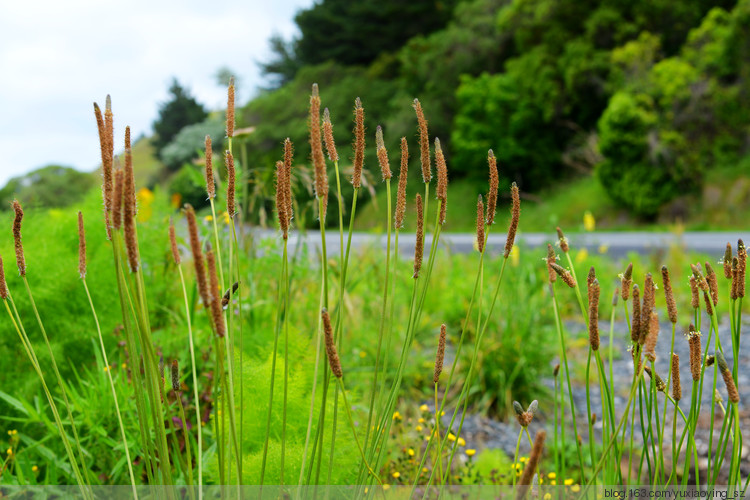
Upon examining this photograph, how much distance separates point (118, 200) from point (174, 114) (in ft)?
147

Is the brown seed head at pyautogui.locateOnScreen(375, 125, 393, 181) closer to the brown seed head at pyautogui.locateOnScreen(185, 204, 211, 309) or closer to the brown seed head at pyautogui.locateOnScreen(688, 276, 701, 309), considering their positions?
the brown seed head at pyautogui.locateOnScreen(185, 204, 211, 309)

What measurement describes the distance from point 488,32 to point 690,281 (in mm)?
22810

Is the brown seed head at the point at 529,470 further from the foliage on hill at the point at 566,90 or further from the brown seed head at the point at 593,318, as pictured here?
the foliage on hill at the point at 566,90

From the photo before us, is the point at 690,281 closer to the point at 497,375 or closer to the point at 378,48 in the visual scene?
the point at 497,375

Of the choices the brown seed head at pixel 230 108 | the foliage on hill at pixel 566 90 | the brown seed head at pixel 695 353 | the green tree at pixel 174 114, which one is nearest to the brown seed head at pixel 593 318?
the brown seed head at pixel 695 353

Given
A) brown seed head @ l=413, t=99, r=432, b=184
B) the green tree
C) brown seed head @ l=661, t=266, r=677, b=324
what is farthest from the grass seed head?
the green tree

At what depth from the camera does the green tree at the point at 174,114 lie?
41.8 m

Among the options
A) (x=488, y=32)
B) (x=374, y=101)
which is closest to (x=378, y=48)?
(x=374, y=101)

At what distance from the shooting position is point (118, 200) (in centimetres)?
65

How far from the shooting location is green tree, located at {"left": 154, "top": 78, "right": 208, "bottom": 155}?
41.8m

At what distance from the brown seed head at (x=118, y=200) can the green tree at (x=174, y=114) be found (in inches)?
Answer: 1722

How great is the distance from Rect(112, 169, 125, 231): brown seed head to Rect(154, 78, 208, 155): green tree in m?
43.7

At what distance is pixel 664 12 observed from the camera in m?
17.8

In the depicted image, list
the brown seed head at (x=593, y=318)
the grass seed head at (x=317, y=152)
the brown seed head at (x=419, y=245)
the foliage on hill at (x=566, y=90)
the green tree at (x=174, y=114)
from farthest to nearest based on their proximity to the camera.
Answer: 1. the green tree at (x=174, y=114)
2. the foliage on hill at (x=566, y=90)
3. the brown seed head at (x=419, y=245)
4. the brown seed head at (x=593, y=318)
5. the grass seed head at (x=317, y=152)
